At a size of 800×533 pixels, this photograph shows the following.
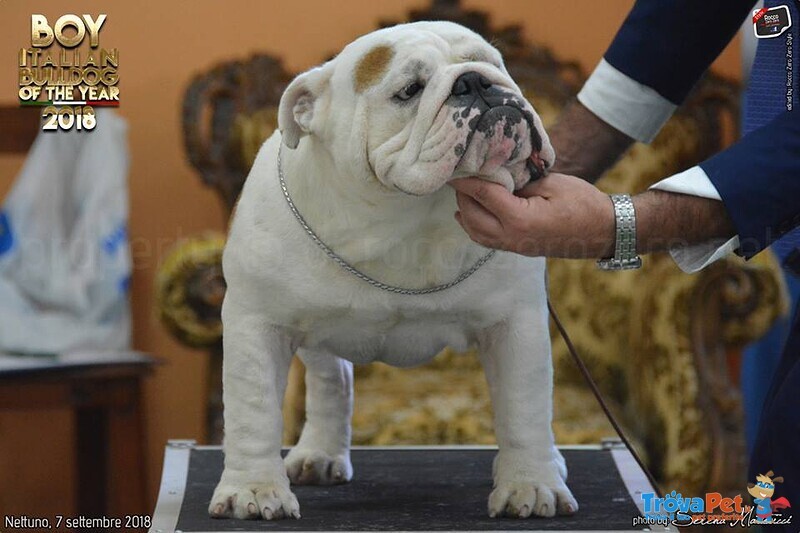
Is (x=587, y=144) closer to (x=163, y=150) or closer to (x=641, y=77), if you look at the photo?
(x=641, y=77)

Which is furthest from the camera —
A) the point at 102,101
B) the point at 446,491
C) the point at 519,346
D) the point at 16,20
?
the point at 16,20

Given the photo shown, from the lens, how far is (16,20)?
275 centimetres

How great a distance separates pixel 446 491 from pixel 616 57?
1.97 ft

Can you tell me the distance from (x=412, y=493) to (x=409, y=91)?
1.67ft

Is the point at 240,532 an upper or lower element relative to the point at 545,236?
lower

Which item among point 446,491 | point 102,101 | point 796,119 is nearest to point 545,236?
point 796,119

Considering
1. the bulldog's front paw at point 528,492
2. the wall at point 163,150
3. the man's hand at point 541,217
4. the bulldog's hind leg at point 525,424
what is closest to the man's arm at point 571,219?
the man's hand at point 541,217

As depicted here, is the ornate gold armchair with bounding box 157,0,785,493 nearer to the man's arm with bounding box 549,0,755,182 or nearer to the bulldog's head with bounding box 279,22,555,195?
the man's arm with bounding box 549,0,755,182

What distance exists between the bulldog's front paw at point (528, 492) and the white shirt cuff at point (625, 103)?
0.49 m

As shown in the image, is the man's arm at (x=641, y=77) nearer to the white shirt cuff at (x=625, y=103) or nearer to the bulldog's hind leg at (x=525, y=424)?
the white shirt cuff at (x=625, y=103)

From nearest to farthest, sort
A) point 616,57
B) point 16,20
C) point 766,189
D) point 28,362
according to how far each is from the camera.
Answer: point 766,189 < point 616,57 < point 28,362 < point 16,20

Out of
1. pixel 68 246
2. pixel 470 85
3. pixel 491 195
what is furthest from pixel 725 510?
pixel 68 246

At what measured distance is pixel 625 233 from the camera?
116 centimetres

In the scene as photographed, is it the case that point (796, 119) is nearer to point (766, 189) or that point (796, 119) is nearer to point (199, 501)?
point (766, 189)
